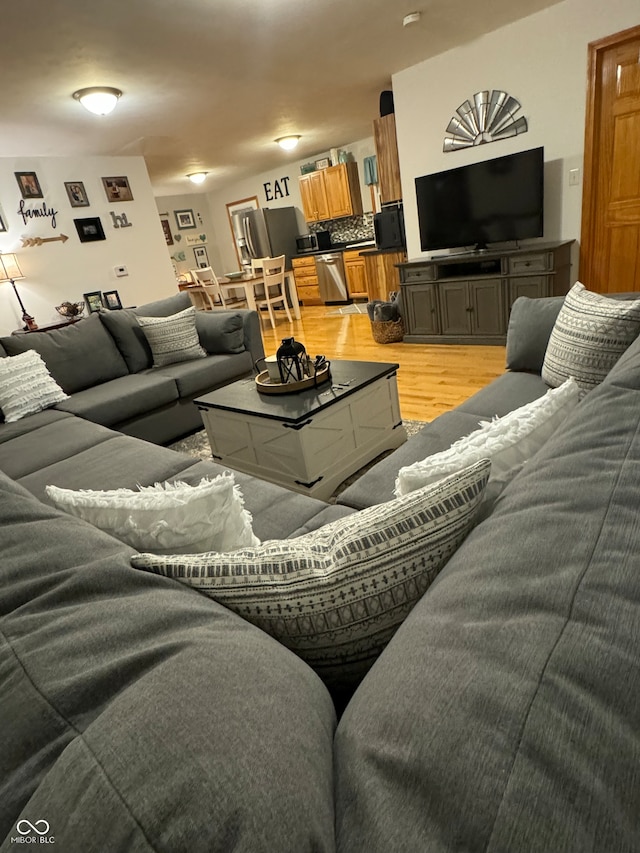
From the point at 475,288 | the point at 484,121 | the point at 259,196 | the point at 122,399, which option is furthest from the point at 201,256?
the point at 122,399

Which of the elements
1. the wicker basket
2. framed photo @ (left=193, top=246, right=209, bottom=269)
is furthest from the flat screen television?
framed photo @ (left=193, top=246, right=209, bottom=269)

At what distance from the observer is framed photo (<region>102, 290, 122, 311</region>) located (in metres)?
5.61

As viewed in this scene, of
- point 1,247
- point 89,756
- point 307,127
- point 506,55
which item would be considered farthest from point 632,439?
point 307,127

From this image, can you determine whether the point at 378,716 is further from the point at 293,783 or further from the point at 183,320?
the point at 183,320

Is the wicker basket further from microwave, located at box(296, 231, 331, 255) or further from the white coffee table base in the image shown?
microwave, located at box(296, 231, 331, 255)

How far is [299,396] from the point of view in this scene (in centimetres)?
222

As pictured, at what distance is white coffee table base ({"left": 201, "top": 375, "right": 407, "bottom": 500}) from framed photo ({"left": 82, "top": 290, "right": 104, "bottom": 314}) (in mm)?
3885

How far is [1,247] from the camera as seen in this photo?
4.83m

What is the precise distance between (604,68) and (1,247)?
5608 millimetres

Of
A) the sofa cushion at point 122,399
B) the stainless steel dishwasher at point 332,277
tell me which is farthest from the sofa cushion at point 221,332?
the stainless steel dishwasher at point 332,277

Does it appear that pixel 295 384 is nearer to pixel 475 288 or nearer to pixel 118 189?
pixel 475 288

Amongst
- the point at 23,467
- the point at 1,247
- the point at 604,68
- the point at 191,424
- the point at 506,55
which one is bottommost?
the point at 191,424

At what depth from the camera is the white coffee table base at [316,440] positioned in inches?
82.1

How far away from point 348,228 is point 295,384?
6.97m
